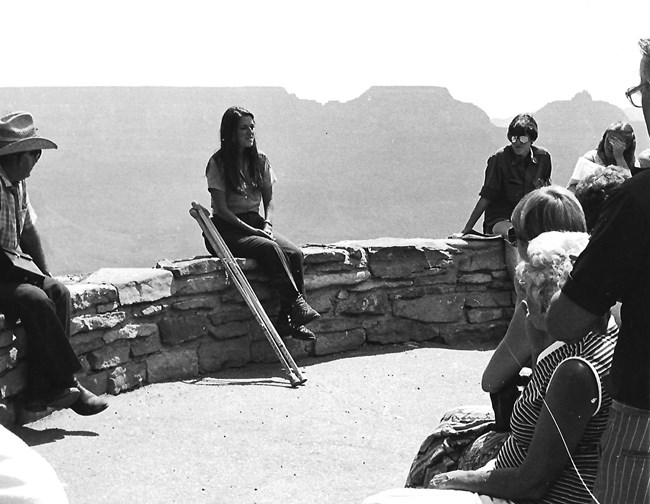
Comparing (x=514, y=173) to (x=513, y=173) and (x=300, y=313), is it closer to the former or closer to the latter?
(x=513, y=173)

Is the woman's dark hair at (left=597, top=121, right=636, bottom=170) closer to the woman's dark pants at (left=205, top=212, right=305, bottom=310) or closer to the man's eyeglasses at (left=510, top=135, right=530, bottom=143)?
the man's eyeglasses at (left=510, top=135, right=530, bottom=143)

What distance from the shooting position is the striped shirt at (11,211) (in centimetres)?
461

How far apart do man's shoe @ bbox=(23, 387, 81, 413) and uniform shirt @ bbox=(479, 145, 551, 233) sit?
3719 millimetres

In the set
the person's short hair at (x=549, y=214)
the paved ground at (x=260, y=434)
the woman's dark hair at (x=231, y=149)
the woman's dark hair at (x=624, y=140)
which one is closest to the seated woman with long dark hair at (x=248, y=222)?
the woman's dark hair at (x=231, y=149)

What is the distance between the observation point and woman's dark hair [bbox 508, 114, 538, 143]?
665cm

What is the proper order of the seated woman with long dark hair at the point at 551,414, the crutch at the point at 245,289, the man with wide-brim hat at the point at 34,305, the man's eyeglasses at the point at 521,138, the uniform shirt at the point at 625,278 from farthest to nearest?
the man's eyeglasses at the point at 521,138 < the crutch at the point at 245,289 < the man with wide-brim hat at the point at 34,305 < the seated woman with long dark hair at the point at 551,414 < the uniform shirt at the point at 625,278

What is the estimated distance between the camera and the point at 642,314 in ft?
5.85

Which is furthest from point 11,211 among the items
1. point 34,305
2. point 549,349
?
point 549,349

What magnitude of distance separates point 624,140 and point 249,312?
2.99m

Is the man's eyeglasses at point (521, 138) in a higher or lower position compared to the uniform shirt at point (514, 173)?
higher

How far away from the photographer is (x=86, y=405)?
469cm

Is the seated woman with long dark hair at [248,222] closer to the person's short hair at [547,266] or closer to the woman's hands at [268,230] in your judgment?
the woman's hands at [268,230]

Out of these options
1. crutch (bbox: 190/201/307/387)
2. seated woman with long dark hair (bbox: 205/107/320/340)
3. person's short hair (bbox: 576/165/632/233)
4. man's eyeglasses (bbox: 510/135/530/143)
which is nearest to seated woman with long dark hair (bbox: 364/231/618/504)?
person's short hair (bbox: 576/165/632/233)

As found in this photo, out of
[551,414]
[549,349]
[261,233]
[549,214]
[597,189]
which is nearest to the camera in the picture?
[551,414]
